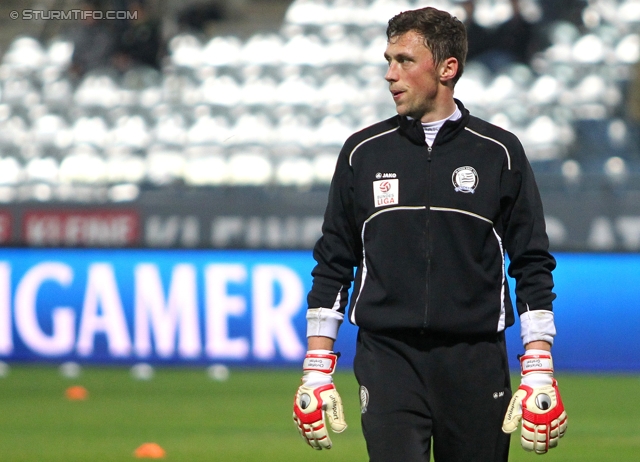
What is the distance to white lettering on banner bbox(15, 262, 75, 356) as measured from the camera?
10969mm

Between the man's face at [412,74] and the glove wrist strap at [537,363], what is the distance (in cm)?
85

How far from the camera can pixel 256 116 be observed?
1448 centimetres

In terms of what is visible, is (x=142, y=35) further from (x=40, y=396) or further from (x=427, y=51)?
(x=427, y=51)

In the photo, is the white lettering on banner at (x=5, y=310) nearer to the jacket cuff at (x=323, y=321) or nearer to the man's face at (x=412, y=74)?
the jacket cuff at (x=323, y=321)

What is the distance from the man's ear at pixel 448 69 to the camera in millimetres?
3787

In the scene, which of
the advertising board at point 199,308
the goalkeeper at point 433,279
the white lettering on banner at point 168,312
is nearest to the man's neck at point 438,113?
the goalkeeper at point 433,279

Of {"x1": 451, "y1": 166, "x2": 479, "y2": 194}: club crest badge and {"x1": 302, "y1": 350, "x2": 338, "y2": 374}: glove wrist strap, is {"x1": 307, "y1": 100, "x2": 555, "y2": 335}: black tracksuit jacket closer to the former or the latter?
{"x1": 451, "y1": 166, "x2": 479, "y2": 194}: club crest badge

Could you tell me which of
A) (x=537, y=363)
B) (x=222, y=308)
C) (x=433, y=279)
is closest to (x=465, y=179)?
(x=433, y=279)

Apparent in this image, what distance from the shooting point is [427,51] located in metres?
3.75

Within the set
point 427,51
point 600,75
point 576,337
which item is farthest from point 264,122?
point 427,51

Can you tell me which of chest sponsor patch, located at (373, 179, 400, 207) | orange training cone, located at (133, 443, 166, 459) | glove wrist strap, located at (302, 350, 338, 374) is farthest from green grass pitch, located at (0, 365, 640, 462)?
chest sponsor patch, located at (373, 179, 400, 207)

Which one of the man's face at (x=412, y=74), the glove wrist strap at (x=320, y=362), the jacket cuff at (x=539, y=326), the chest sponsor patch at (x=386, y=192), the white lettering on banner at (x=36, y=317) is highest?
the man's face at (x=412, y=74)

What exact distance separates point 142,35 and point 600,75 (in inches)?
236

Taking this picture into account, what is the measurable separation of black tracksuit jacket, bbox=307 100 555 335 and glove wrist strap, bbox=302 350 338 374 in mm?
149
